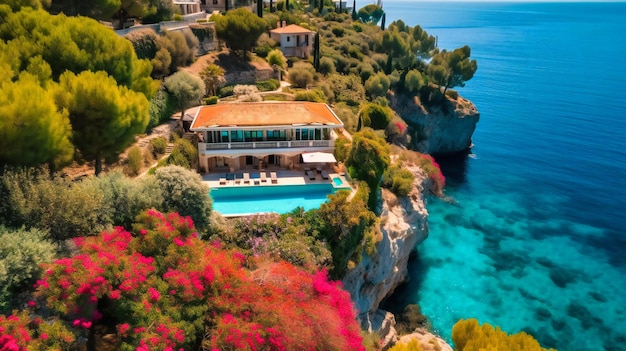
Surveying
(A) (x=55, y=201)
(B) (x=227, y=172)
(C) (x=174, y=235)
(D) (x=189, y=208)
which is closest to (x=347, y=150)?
(B) (x=227, y=172)

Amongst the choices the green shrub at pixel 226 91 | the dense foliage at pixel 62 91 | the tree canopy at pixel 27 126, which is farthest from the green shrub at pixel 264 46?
the tree canopy at pixel 27 126

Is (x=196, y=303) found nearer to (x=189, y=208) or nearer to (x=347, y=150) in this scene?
(x=189, y=208)

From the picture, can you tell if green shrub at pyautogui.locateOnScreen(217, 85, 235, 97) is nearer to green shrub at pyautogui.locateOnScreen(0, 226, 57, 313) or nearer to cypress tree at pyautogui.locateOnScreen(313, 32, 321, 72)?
cypress tree at pyautogui.locateOnScreen(313, 32, 321, 72)

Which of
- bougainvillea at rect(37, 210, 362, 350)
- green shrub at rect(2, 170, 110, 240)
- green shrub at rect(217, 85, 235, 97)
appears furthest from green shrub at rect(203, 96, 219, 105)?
bougainvillea at rect(37, 210, 362, 350)

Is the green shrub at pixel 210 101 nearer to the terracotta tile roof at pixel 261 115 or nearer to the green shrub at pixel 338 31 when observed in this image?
the terracotta tile roof at pixel 261 115

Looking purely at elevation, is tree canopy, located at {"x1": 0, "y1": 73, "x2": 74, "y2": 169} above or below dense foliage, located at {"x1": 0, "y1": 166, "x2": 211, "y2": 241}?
above

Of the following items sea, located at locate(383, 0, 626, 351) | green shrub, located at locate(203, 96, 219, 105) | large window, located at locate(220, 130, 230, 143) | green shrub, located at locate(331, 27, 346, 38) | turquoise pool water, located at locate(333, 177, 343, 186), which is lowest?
sea, located at locate(383, 0, 626, 351)
